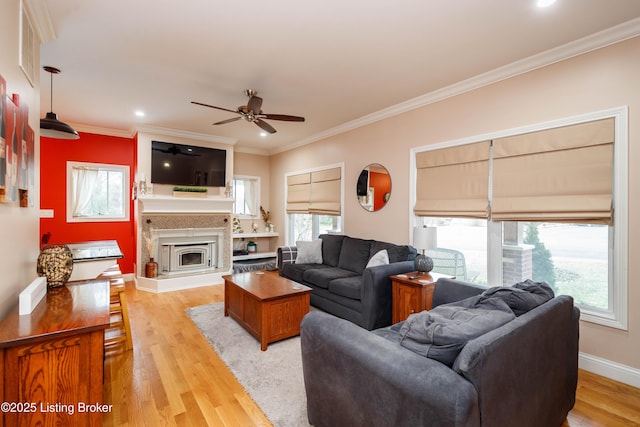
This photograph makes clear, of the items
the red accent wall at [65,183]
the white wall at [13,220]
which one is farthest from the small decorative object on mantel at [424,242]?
the red accent wall at [65,183]

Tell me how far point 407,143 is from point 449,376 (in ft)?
10.8

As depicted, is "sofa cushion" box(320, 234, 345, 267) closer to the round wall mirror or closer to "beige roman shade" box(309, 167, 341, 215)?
"beige roman shade" box(309, 167, 341, 215)

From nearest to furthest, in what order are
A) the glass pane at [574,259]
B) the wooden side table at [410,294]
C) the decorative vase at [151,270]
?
1. the glass pane at [574,259]
2. the wooden side table at [410,294]
3. the decorative vase at [151,270]

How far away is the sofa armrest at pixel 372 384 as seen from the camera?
3.51ft

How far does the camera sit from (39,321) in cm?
148

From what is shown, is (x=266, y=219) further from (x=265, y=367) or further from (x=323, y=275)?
(x=265, y=367)

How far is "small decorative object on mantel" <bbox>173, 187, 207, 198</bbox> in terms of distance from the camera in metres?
5.32

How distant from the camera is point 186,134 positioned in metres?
5.48

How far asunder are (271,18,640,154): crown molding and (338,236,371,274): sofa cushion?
185 centimetres

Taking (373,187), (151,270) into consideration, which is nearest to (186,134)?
(151,270)

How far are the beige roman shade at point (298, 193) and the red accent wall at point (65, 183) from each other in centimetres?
299

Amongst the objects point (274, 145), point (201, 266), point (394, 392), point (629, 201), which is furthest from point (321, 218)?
point (394, 392)

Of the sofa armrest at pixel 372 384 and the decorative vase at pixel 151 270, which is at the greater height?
the sofa armrest at pixel 372 384

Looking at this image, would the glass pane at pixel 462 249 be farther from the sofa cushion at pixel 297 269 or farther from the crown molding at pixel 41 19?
the crown molding at pixel 41 19
